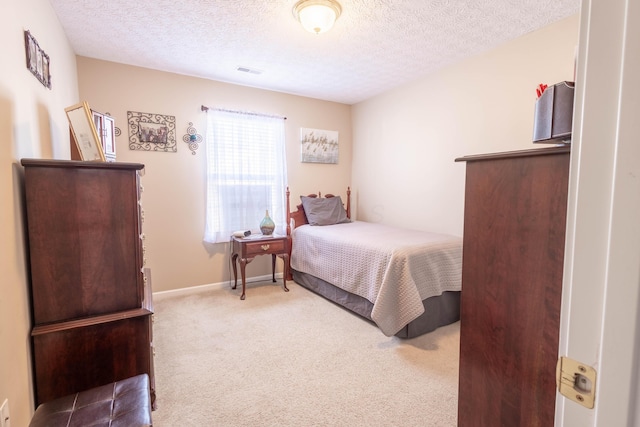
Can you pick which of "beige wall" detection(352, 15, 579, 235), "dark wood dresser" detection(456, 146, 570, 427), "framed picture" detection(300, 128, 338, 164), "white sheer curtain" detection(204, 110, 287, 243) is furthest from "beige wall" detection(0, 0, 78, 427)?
"beige wall" detection(352, 15, 579, 235)

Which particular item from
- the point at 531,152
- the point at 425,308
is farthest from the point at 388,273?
the point at 531,152

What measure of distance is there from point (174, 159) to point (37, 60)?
181 centimetres

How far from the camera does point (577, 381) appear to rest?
0.47 meters

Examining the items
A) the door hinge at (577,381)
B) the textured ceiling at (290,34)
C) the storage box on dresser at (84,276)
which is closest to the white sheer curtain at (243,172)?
the textured ceiling at (290,34)

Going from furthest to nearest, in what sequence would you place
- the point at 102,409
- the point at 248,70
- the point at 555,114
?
the point at 248,70, the point at 102,409, the point at 555,114

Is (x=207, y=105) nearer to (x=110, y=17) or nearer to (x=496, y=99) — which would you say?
(x=110, y=17)

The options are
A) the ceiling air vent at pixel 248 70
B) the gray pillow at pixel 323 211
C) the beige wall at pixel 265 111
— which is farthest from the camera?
the gray pillow at pixel 323 211

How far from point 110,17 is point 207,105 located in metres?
1.33

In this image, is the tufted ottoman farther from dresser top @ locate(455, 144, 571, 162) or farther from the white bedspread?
the white bedspread

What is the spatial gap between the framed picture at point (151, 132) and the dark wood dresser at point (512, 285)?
3.25m

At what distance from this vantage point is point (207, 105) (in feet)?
11.7

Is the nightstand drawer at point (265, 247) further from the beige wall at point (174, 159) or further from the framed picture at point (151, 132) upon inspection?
the framed picture at point (151, 132)

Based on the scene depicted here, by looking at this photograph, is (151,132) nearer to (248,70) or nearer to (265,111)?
(248,70)

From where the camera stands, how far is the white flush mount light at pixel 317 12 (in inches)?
79.3
